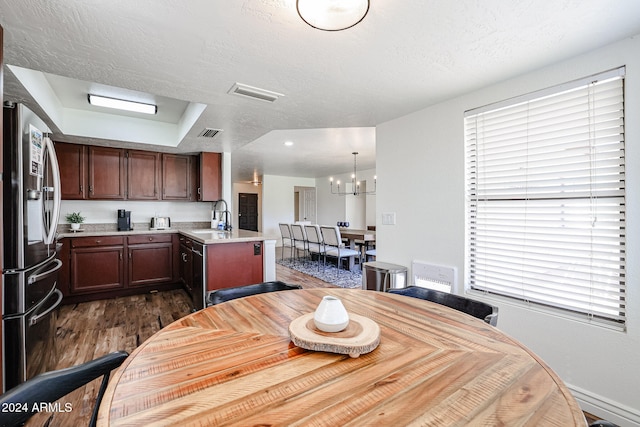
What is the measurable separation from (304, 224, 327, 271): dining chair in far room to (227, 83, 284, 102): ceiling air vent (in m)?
3.52

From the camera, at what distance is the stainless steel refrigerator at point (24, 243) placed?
1.56 metres

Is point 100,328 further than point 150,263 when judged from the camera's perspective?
No

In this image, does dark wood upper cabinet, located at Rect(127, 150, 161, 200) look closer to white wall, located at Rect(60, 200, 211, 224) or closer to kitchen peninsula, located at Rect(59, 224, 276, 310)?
white wall, located at Rect(60, 200, 211, 224)

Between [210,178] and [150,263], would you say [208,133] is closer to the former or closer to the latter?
[210,178]

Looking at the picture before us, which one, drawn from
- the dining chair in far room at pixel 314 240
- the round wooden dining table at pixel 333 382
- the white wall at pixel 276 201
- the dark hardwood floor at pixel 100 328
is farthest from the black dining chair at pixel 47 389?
the white wall at pixel 276 201

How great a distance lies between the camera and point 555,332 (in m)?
1.80

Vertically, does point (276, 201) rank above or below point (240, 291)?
above

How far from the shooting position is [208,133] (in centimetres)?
332

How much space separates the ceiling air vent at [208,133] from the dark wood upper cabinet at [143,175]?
135 centimetres

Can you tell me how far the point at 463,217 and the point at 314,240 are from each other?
12.6 ft

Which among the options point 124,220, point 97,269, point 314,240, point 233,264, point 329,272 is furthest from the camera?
point 314,240

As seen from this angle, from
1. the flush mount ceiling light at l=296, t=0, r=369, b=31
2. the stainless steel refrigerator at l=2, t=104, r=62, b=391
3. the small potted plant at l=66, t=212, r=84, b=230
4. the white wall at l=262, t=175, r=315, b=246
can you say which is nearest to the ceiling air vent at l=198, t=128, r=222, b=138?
the stainless steel refrigerator at l=2, t=104, r=62, b=391

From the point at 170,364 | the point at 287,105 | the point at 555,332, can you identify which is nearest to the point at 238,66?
the point at 287,105

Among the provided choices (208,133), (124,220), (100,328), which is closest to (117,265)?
(124,220)
